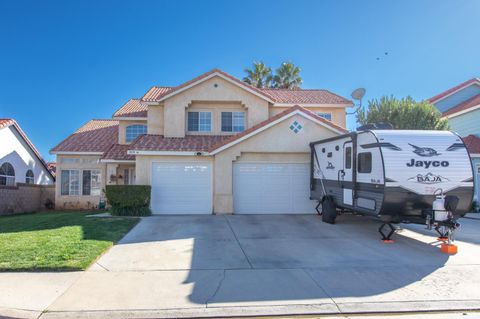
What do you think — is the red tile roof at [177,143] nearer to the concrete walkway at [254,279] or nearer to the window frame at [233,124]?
the window frame at [233,124]

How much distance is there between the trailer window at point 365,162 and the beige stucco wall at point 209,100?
7828mm

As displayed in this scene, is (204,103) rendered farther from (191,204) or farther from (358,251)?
(358,251)

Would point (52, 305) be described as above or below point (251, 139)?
below

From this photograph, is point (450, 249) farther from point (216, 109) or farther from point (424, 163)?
point (216, 109)

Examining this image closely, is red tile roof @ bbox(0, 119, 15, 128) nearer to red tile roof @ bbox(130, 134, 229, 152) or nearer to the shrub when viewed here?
red tile roof @ bbox(130, 134, 229, 152)

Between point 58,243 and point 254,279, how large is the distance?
5.34 meters

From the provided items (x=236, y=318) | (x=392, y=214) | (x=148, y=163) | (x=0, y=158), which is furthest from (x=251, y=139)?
(x=0, y=158)

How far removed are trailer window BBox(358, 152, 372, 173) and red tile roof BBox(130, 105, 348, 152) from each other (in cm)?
478

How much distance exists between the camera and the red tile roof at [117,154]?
58.5ft

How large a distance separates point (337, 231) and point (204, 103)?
956 centimetres

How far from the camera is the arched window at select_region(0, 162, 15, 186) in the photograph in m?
20.6

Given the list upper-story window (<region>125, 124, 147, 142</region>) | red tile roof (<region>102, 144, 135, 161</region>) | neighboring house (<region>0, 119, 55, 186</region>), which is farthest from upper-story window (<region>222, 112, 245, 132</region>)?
neighboring house (<region>0, 119, 55, 186</region>)

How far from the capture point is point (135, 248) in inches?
334

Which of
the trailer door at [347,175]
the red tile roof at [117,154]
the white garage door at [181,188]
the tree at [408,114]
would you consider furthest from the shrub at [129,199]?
the tree at [408,114]
